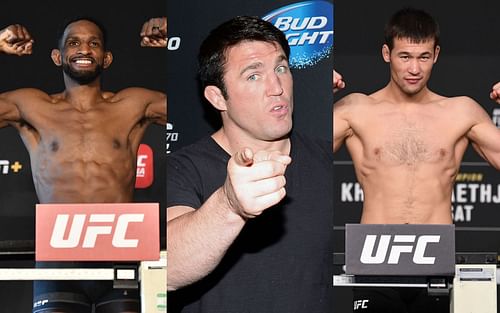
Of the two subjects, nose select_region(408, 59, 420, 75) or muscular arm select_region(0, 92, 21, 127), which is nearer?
nose select_region(408, 59, 420, 75)

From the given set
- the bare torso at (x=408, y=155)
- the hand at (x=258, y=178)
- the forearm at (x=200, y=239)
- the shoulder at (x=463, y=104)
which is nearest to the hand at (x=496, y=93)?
the shoulder at (x=463, y=104)

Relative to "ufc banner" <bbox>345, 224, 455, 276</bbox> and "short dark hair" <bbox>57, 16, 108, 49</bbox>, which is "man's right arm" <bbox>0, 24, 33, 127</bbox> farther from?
"ufc banner" <bbox>345, 224, 455, 276</bbox>

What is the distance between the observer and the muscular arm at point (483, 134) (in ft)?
16.0

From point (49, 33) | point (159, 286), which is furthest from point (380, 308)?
point (49, 33)

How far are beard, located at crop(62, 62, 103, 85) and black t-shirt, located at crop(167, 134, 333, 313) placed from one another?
1976mm

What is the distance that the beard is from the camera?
4965 millimetres

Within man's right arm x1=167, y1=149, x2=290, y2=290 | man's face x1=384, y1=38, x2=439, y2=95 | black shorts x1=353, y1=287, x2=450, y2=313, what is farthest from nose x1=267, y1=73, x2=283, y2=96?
black shorts x1=353, y1=287, x2=450, y2=313

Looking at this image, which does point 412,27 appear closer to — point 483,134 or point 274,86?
point 483,134

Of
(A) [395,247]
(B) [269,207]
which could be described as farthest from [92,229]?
(B) [269,207]

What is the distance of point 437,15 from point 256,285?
2386 millimetres

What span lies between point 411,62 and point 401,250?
1020 millimetres

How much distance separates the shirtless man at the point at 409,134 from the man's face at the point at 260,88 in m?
1.66

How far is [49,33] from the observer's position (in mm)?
5000

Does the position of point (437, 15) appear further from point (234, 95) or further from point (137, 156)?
point (234, 95)
